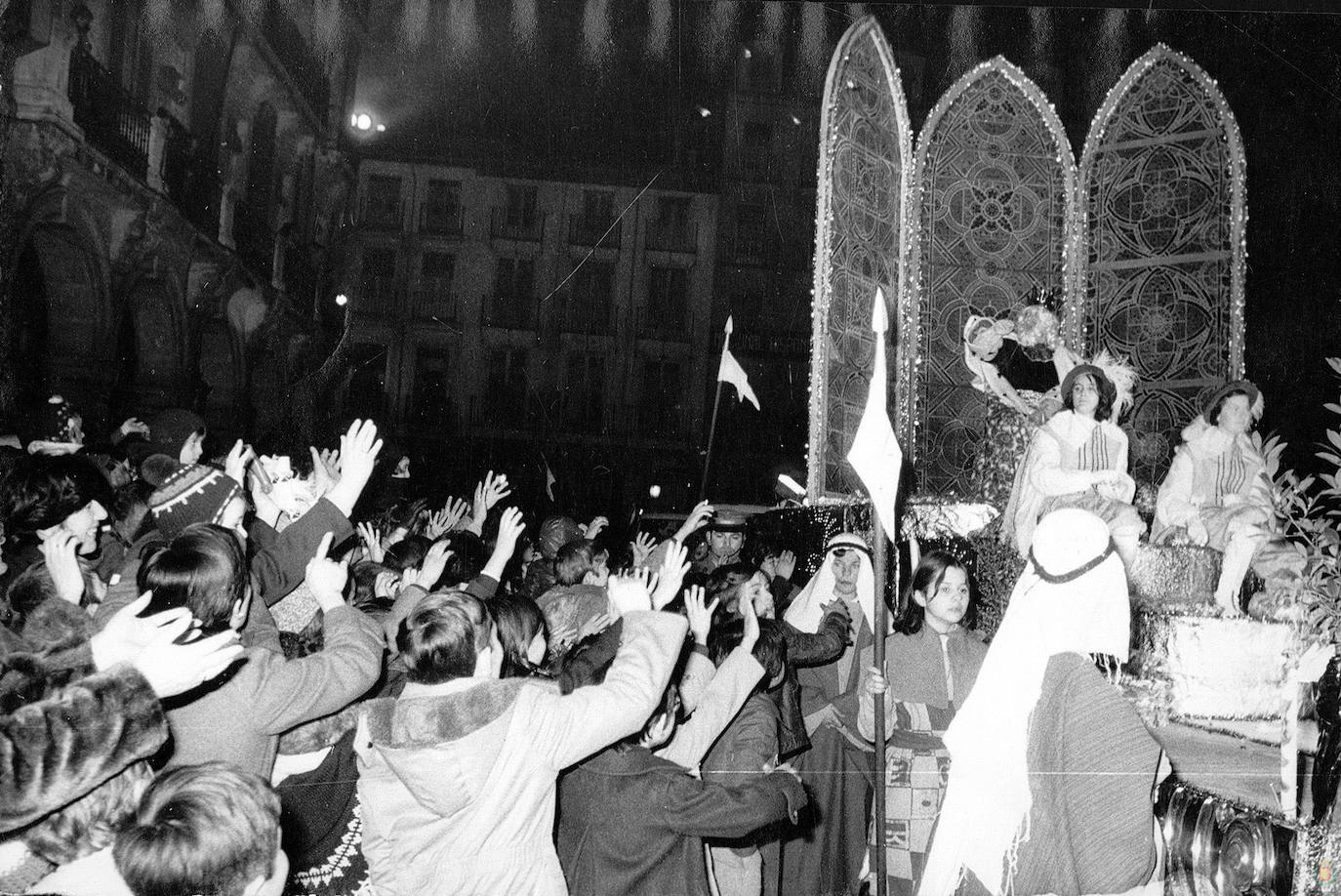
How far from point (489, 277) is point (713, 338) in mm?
3170

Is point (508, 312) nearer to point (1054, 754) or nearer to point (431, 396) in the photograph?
point (431, 396)

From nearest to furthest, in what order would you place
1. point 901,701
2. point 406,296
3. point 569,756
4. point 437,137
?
point 569,756 < point 901,701 < point 437,137 < point 406,296

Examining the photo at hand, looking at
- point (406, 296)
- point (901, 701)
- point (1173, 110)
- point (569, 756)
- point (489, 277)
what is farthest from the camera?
point (489, 277)

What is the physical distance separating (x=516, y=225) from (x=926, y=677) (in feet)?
25.3

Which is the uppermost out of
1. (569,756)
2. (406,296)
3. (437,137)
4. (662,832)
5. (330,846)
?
(437,137)

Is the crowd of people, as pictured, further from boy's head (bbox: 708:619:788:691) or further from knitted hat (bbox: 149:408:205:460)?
knitted hat (bbox: 149:408:205:460)

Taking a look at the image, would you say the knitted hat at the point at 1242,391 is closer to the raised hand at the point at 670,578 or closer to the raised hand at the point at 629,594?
the raised hand at the point at 670,578

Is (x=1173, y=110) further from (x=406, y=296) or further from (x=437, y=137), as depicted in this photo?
(x=406, y=296)

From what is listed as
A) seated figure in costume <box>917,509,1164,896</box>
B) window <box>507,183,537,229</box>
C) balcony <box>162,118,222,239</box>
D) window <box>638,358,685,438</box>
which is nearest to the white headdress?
seated figure in costume <box>917,509,1164,896</box>

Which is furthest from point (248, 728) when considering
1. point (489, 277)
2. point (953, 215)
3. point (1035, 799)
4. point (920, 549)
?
Answer: point (489, 277)

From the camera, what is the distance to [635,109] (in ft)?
32.6

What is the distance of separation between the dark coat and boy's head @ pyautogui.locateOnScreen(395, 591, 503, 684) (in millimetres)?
412

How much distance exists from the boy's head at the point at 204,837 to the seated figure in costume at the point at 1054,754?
5.16 feet

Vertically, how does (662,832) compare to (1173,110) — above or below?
below
